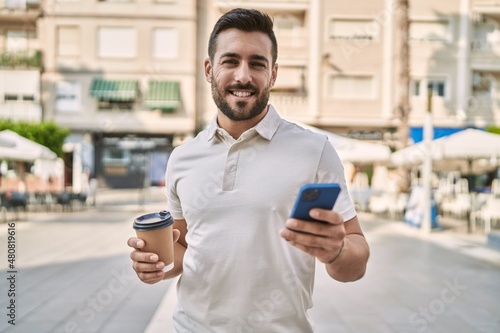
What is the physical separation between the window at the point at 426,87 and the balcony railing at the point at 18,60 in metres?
19.4

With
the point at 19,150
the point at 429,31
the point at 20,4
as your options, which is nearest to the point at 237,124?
the point at 19,150

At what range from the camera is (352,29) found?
2458 centimetres

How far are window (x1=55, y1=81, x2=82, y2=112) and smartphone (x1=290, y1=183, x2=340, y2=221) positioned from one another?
25.1 m

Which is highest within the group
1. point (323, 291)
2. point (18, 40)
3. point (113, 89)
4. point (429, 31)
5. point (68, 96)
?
point (429, 31)

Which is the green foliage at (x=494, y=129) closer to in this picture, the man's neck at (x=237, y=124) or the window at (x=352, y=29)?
the window at (x=352, y=29)

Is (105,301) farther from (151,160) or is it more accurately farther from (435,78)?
(435,78)

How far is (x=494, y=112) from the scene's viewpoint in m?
24.2

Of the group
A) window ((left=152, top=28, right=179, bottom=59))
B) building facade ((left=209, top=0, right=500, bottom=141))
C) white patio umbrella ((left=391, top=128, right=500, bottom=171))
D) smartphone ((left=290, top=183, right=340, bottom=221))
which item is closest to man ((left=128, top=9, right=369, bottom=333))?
smartphone ((left=290, top=183, right=340, bottom=221))

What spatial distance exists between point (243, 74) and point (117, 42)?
80.2ft

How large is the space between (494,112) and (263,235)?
2620 centimetres

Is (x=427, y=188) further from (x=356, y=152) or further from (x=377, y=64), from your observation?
(x=377, y=64)

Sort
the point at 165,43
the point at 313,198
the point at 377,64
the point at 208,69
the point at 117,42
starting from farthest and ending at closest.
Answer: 1. the point at 377,64
2. the point at 165,43
3. the point at 117,42
4. the point at 208,69
5. the point at 313,198

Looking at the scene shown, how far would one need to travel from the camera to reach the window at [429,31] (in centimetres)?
2425

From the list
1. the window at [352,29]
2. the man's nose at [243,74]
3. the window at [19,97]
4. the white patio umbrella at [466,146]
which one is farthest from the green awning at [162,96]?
the man's nose at [243,74]
